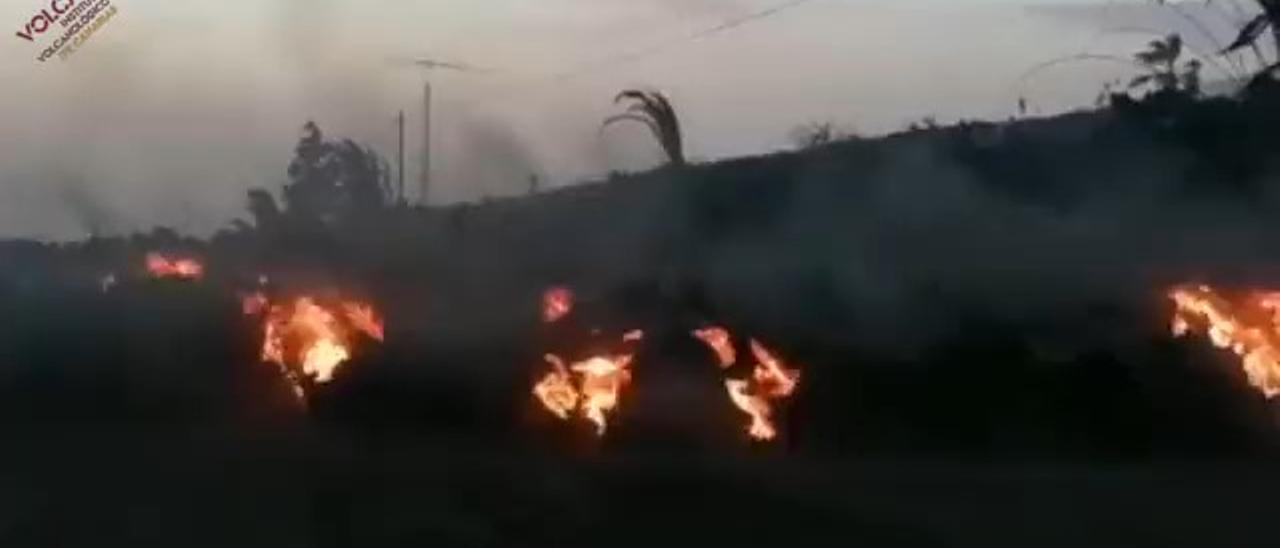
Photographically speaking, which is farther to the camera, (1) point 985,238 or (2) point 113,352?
(2) point 113,352

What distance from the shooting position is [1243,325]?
64.4 feet

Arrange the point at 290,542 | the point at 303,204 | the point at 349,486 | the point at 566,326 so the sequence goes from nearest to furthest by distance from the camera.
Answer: the point at 290,542, the point at 349,486, the point at 566,326, the point at 303,204

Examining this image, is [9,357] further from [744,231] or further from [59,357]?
[744,231]

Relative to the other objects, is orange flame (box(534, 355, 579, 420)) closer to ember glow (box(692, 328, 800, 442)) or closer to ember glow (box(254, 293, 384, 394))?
ember glow (box(692, 328, 800, 442))

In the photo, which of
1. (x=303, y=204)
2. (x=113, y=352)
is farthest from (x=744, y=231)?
(x=303, y=204)

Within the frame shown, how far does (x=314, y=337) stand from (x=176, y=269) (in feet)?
22.7

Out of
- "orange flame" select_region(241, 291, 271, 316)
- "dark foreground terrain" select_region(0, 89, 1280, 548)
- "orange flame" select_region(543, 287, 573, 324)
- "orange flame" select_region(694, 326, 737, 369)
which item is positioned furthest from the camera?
"orange flame" select_region(241, 291, 271, 316)

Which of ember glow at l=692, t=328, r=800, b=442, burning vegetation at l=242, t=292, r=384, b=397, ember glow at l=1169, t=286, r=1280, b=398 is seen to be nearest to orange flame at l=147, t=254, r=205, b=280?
burning vegetation at l=242, t=292, r=384, b=397

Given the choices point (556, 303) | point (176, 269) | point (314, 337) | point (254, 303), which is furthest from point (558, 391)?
point (176, 269)

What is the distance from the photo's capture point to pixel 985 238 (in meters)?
21.3

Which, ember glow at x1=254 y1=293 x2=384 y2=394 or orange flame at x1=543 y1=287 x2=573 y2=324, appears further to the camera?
ember glow at x1=254 y1=293 x2=384 y2=394

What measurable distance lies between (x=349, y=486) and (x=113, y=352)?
11.2 m

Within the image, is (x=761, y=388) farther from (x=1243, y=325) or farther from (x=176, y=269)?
(x=176, y=269)

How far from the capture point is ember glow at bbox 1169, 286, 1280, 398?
63.3ft
